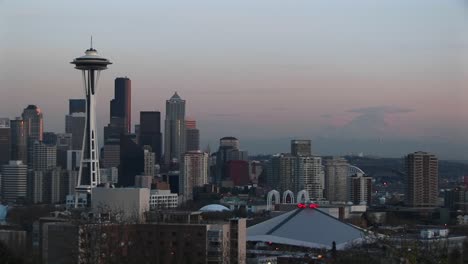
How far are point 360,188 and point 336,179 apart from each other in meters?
1.80

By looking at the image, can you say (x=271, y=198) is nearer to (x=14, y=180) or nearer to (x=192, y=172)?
(x=192, y=172)

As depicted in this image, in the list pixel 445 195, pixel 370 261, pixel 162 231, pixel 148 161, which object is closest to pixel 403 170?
pixel 445 195

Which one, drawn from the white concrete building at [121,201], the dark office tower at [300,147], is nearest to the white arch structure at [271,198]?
the dark office tower at [300,147]

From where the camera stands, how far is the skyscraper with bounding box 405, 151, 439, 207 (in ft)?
67.4

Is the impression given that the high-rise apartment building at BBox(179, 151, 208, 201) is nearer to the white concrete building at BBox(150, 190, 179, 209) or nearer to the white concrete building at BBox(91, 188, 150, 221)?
the white concrete building at BBox(150, 190, 179, 209)

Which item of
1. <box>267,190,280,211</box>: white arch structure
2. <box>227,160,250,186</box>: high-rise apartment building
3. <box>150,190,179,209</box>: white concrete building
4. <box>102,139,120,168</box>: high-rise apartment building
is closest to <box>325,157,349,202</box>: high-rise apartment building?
<box>267,190,280,211</box>: white arch structure

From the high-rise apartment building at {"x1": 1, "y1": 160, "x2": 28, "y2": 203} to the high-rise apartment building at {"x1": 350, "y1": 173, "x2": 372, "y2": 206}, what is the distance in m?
7.61

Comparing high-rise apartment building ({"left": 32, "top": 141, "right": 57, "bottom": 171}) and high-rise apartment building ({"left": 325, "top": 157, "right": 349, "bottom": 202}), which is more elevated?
high-rise apartment building ({"left": 32, "top": 141, "right": 57, "bottom": 171})

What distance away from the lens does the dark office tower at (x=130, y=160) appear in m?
27.7

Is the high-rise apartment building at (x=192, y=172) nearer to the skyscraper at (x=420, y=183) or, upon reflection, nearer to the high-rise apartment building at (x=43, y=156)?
the high-rise apartment building at (x=43, y=156)

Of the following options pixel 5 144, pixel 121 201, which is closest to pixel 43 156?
pixel 5 144

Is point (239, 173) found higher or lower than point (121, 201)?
higher

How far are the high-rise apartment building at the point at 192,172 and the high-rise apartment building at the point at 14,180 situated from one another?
377 centimetres

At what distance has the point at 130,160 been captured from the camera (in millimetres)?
28719
